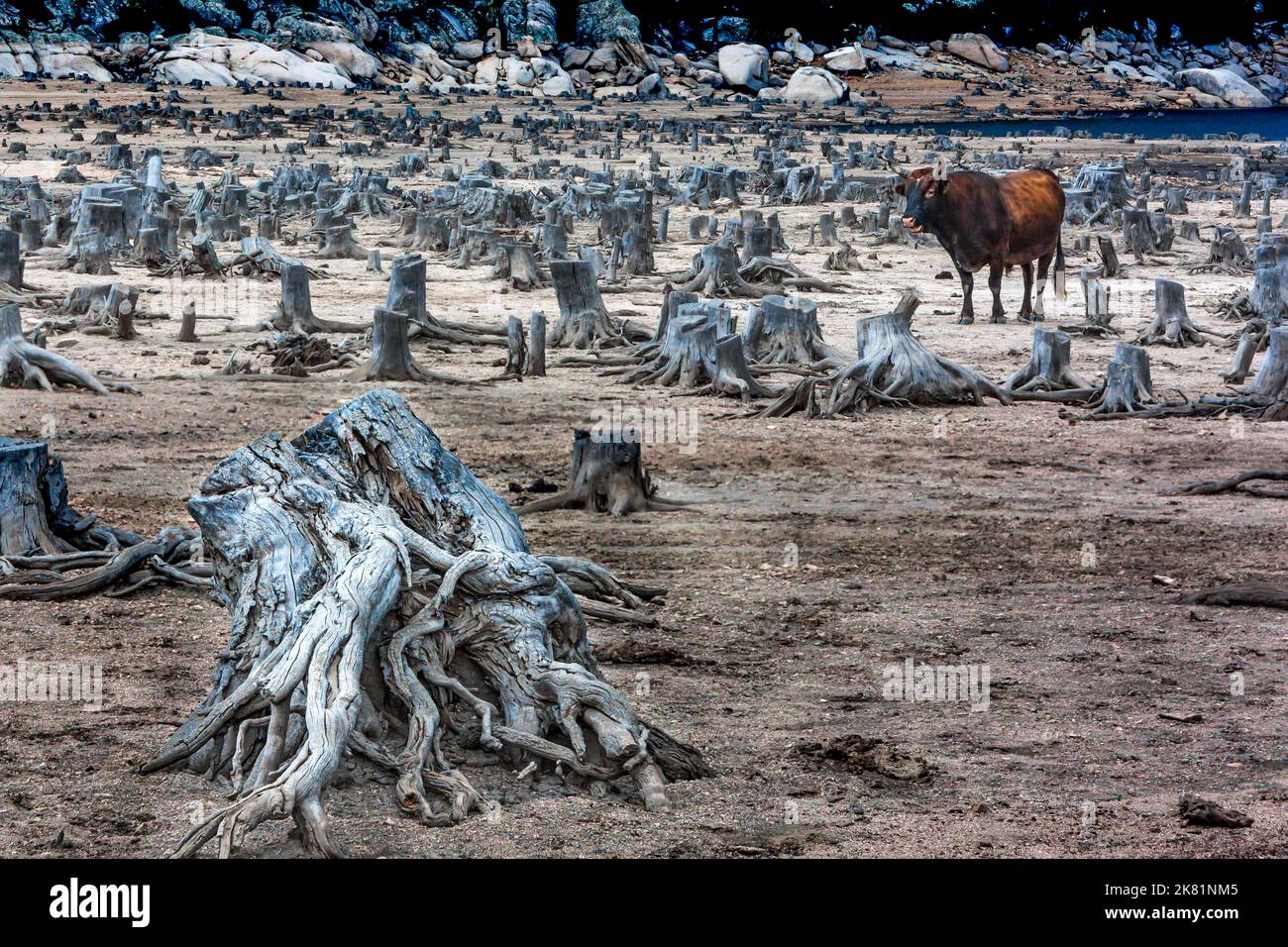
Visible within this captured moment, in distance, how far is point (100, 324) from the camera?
1616 cm

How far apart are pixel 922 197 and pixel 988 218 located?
2.83ft

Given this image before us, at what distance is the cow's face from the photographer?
1711 centimetres

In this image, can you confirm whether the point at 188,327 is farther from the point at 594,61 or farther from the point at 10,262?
the point at 594,61

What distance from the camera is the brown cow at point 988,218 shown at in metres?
17.2

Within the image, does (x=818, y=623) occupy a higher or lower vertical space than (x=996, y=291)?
lower

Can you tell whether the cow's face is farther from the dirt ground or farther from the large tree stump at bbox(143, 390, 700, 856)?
the large tree stump at bbox(143, 390, 700, 856)

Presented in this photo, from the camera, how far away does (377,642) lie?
5.96 meters

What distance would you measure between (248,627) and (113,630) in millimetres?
1764

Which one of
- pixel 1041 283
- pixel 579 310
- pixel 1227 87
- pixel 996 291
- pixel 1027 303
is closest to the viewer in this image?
pixel 579 310

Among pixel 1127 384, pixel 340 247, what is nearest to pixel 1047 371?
pixel 1127 384

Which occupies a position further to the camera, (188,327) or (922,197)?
(922,197)

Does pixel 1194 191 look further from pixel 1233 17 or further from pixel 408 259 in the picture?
pixel 1233 17

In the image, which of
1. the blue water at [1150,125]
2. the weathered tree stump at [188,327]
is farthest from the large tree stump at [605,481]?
the blue water at [1150,125]

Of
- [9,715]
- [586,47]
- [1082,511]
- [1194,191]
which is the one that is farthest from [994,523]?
[586,47]
